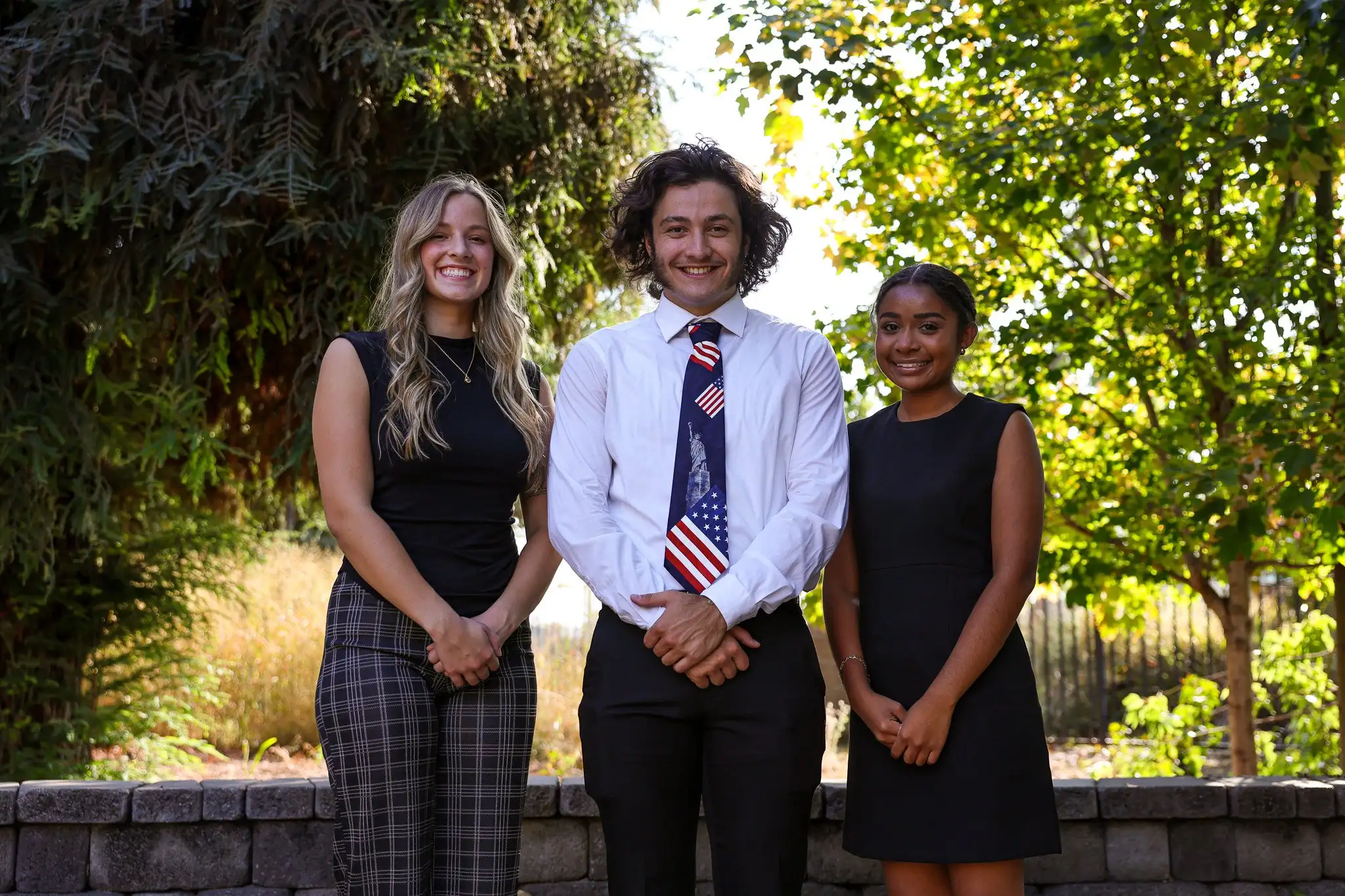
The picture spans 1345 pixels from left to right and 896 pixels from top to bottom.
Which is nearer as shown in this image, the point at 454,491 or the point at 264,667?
the point at 454,491

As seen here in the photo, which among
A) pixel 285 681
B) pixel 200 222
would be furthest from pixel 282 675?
pixel 200 222

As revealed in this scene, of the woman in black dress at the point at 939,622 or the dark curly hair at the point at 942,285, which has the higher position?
the dark curly hair at the point at 942,285

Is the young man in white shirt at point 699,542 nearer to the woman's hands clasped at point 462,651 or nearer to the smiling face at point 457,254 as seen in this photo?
the woman's hands clasped at point 462,651

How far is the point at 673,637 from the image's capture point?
2.25 m

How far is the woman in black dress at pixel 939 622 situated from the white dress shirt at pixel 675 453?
0.20 m

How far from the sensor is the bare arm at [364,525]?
7.98 ft

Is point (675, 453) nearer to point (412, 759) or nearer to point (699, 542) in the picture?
point (699, 542)

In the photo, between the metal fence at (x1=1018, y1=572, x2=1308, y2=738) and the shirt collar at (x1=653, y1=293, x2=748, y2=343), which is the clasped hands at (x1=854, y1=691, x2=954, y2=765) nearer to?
the shirt collar at (x1=653, y1=293, x2=748, y2=343)

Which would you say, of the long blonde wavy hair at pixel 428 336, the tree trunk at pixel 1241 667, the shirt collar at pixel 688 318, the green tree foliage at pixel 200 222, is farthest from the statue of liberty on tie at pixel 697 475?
the tree trunk at pixel 1241 667

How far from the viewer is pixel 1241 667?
516 centimetres

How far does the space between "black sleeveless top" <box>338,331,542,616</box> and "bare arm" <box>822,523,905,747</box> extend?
2.29ft

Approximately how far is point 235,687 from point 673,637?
6.36 metres

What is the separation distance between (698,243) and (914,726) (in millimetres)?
1072

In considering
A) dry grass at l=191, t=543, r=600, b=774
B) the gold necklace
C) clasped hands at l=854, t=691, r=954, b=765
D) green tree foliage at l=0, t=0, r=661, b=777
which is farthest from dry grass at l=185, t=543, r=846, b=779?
the gold necklace
